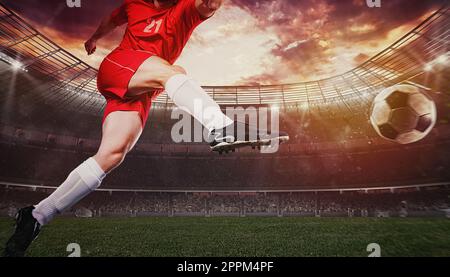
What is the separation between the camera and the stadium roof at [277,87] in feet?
21.2

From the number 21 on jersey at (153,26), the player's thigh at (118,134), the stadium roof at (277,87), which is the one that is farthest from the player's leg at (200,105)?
the stadium roof at (277,87)

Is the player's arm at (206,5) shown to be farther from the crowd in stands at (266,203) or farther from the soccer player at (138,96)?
the crowd in stands at (266,203)

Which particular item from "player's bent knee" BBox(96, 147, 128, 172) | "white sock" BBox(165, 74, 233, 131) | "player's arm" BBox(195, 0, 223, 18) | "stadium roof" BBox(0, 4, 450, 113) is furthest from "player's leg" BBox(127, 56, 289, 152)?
"stadium roof" BBox(0, 4, 450, 113)

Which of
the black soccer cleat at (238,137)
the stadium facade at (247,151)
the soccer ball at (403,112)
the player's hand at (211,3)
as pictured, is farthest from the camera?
the stadium facade at (247,151)

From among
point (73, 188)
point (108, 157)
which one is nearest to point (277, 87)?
point (108, 157)

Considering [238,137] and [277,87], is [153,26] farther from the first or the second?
[277,87]

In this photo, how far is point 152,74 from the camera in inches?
88.9

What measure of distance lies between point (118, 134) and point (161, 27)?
1.15 m

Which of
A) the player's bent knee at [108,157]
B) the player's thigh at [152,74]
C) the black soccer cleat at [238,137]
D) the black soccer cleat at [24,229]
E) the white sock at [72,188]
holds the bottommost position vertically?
the black soccer cleat at [24,229]

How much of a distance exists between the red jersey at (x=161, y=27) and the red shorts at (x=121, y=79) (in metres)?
0.31

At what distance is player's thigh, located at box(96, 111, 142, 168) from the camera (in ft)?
8.10

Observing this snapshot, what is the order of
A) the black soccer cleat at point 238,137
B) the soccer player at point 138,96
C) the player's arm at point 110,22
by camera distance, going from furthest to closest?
the player's arm at point 110,22
the soccer player at point 138,96
the black soccer cleat at point 238,137
